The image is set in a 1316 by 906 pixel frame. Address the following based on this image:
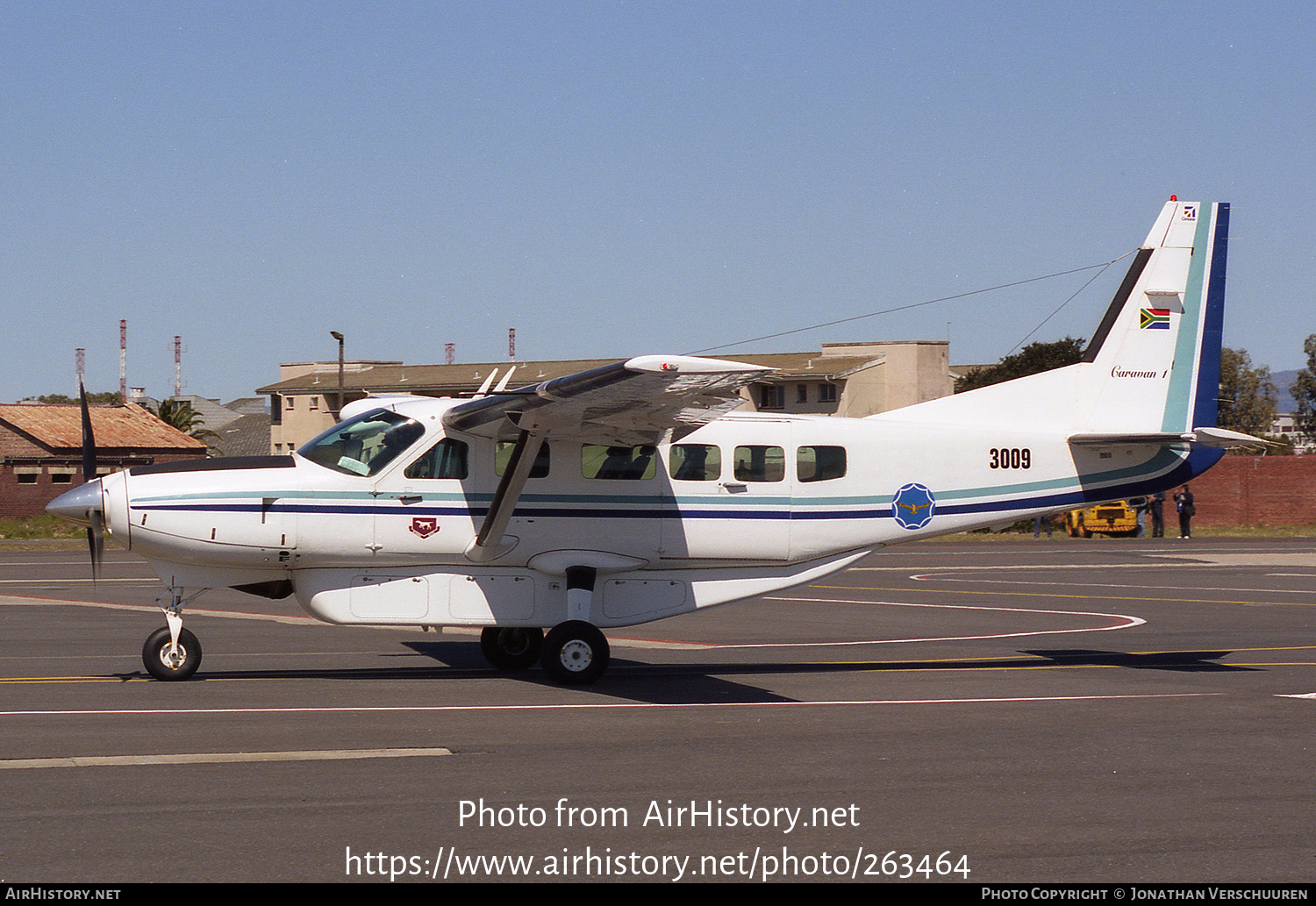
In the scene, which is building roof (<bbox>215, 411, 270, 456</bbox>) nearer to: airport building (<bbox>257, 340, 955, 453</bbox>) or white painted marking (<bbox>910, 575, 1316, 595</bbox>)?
airport building (<bbox>257, 340, 955, 453</bbox>)

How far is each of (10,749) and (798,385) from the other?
2438 inches

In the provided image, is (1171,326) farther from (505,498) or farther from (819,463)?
(505,498)

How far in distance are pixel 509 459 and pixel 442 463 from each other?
670 millimetres

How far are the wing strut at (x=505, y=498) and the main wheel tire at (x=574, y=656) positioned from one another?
1067 millimetres

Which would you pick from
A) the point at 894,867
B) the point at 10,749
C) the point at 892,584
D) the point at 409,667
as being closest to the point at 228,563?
the point at 409,667

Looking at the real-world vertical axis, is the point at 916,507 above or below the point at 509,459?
below

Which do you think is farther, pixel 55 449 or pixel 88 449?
pixel 55 449

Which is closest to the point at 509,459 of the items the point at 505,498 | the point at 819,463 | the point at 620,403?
the point at 505,498

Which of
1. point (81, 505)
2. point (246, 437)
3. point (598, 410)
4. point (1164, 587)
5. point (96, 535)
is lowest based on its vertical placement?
point (1164, 587)

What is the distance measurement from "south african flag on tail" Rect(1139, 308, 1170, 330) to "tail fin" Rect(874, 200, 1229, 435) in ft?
0.03

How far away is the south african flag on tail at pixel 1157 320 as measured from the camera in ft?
50.1

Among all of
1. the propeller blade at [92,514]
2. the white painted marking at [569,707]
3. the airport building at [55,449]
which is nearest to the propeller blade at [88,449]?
the propeller blade at [92,514]

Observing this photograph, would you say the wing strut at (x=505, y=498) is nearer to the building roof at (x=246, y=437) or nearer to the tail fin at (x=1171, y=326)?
the tail fin at (x=1171, y=326)

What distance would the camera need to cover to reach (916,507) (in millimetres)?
14109
